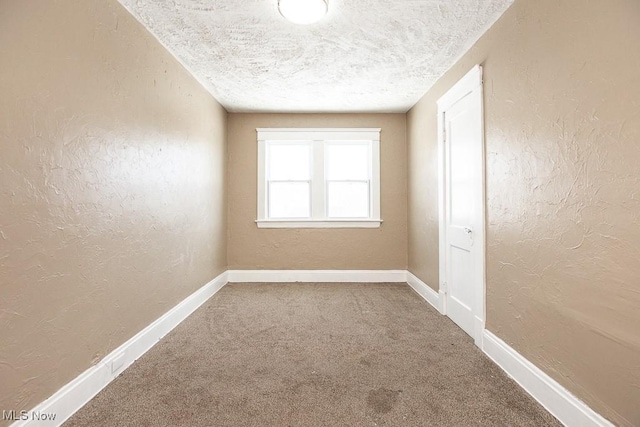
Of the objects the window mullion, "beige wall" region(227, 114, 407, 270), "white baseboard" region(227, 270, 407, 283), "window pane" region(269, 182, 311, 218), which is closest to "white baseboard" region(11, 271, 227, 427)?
"white baseboard" region(227, 270, 407, 283)

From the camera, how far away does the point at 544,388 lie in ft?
5.88

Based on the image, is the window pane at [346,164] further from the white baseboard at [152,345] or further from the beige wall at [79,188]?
the beige wall at [79,188]

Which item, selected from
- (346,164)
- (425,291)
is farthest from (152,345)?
(346,164)

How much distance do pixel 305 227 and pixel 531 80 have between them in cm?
340

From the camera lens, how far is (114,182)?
6.89 feet

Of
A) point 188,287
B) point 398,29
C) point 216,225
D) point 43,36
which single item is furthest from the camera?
point 216,225

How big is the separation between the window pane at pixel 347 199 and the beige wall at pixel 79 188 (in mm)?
2444

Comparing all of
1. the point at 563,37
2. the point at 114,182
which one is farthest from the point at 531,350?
the point at 114,182

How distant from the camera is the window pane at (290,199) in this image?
4918 millimetres

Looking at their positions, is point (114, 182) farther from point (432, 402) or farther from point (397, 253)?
point (397, 253)

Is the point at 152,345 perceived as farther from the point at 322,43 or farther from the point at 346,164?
the point at 346,164

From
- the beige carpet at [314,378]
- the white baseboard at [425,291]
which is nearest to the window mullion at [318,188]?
the white baseboard at [425,291]

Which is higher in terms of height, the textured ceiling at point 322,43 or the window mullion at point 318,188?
the textured ceiling at point 322,43

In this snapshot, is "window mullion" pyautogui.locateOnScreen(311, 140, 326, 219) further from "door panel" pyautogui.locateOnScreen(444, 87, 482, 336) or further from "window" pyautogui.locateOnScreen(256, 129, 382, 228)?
"door panel" pyautogui.locateOnScreen(444, 87, 482, 336)
